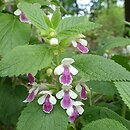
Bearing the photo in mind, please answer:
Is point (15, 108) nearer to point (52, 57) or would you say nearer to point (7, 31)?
point (7, 31)

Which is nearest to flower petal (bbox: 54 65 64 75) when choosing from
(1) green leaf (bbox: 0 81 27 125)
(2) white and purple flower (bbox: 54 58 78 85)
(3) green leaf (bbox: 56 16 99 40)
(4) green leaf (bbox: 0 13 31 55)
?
(2) white and purple flower (bbox: 54 58 78 85)

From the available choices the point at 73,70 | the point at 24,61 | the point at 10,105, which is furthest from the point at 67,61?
the point at 10,105

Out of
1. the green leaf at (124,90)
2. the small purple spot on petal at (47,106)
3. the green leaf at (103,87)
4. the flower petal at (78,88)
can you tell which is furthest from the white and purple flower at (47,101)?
the green leaf at (103,87)

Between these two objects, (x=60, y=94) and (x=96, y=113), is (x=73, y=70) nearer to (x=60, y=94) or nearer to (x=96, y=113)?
(x=60, y=94)

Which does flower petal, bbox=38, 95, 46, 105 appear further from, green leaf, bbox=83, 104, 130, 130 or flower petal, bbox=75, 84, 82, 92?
green leaf, bbox=83, 104, 130, 130

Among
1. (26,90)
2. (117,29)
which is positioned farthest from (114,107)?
(117,29)

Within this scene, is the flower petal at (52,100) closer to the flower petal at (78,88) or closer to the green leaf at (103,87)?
the flower petal at (78,88)
